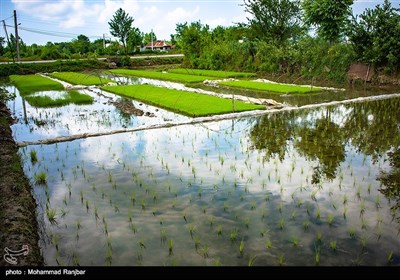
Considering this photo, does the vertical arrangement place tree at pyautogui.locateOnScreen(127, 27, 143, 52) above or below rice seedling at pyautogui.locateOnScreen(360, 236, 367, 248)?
above

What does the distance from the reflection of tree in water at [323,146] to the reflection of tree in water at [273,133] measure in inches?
17.2

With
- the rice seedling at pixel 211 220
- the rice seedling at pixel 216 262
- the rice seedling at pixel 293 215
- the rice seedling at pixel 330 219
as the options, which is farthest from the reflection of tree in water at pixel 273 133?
the rice seedling at pixel 216 262

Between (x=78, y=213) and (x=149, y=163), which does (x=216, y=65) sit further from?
(x=78, y=213)

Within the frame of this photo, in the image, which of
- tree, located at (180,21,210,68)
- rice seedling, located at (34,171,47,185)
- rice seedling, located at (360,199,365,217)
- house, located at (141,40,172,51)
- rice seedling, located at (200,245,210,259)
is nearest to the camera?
rice seedling, located at (200,245,210,259)

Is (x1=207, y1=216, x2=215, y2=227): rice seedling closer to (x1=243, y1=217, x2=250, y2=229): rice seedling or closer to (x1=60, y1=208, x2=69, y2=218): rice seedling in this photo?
(x1=243, y1=217, x2=250, y2=229): rice seedling

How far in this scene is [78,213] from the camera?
247 inches

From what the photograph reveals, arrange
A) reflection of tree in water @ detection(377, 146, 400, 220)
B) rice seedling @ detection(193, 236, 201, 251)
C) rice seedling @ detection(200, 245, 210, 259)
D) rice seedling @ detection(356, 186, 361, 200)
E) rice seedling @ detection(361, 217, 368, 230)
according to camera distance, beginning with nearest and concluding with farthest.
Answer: rice seedling @ detection(200, 245, 210, 259), rice seedling @ detection(193, 236, 201, 251), rice seedling @ detection(361, 217, 368, 230), reflection of tree in water @ detection(377, 146, 400, 220), rice seedling @ detection(356, 186, 361, 200)

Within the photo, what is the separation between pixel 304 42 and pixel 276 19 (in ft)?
27.5

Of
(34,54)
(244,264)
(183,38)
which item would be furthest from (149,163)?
(34,54)

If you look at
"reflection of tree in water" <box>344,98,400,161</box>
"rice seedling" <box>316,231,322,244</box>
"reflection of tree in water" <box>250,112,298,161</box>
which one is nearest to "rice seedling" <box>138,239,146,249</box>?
"rice seedling" <box>316,231,322,244</box>

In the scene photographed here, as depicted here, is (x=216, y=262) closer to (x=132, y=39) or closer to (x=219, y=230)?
(x=219, y=230)

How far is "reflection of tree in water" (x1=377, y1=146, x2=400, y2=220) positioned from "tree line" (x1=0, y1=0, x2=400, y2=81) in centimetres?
1402

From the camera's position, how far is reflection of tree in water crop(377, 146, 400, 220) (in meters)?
6.55

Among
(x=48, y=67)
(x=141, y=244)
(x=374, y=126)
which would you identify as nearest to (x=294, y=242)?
(x=141, y=244)
